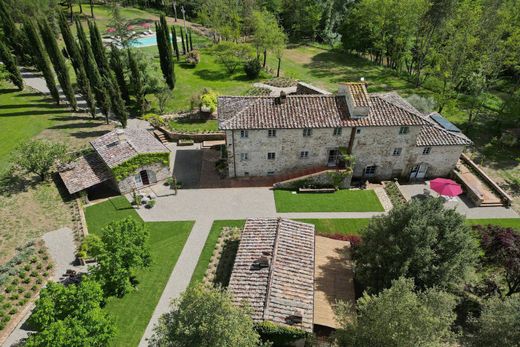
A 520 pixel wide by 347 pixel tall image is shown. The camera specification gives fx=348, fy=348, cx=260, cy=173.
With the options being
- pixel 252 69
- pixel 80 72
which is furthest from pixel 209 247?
pixel 252 69

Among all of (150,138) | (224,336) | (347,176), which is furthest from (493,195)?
(150,138)

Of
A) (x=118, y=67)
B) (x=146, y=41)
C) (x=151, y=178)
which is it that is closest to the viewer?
(x=151, y=178)

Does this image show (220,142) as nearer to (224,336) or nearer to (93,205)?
(93,205)

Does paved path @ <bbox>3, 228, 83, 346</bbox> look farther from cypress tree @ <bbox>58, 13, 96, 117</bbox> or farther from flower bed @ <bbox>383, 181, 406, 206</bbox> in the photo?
flower bed @ <bbox>383, 181, 406, 206</bbox>

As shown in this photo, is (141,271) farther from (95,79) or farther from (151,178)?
(95,79)

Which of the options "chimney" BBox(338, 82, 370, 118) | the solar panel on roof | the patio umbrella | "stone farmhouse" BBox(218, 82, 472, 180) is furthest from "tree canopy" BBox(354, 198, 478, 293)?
the solar panel on roof

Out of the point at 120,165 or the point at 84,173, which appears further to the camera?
the point at 84,173

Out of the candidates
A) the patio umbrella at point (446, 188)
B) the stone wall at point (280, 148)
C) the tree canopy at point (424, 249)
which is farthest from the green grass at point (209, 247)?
the patio umbrella at point (446, 188)

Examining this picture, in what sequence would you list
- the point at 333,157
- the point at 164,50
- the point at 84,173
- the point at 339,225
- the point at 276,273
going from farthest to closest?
1. the point at 164,50
2. the point at 333,157
3. the point at 84,173
4. the point at 339,225
5. the point at 276,273

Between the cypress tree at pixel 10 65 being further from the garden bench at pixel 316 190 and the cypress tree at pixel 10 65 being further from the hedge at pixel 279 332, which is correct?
the hedge at pixel 279 332
